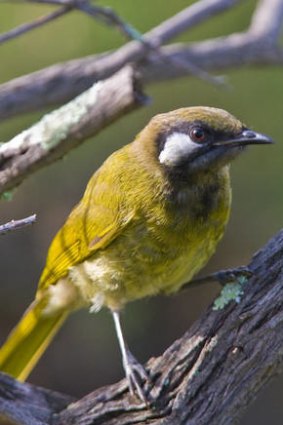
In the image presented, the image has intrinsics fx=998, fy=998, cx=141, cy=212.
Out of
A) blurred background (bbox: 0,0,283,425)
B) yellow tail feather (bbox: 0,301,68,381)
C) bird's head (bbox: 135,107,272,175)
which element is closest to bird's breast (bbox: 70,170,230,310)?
bird's head (bbox: 135,107,272,175)

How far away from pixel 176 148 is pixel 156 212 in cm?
29

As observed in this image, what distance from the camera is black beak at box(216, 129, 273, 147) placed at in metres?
4.06

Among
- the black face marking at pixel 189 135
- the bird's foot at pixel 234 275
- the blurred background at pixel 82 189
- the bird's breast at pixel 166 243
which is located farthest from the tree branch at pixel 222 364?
the blurred background at pixel 82 189

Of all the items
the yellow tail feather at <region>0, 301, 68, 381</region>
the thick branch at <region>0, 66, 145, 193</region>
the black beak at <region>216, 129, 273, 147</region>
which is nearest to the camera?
the thick branch at <region>0, 66, 145, 193</region>

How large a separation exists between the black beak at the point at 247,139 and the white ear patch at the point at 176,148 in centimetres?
14

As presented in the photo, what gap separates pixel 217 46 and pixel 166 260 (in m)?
1.70

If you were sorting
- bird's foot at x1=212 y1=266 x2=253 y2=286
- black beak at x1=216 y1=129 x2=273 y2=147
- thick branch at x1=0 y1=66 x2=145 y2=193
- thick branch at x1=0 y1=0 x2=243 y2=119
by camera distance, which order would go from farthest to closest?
thick branch at x1=0 y1=0 x2=243 y2=119
black beak at x1=216 y1=129 x2=273 y2=147
bird's foot at x1=212 y1=266 x2=253 y2=286
thick branch at x1=0 y1=66 x2=145 y2=193

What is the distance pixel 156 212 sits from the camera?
14.0ft

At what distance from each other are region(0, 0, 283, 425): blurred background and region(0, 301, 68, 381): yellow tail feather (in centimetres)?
204

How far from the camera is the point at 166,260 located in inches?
166

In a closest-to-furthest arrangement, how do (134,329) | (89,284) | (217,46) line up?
(89,284) < (217,46) < (134,329)

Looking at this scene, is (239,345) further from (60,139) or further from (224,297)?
(60,139)

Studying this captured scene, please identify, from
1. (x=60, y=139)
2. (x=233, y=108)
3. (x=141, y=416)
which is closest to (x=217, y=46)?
(x=233, y=108)

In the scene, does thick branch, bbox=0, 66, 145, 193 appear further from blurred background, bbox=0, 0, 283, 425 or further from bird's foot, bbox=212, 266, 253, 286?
blurred background, bbox=0, 0, 283, 425
